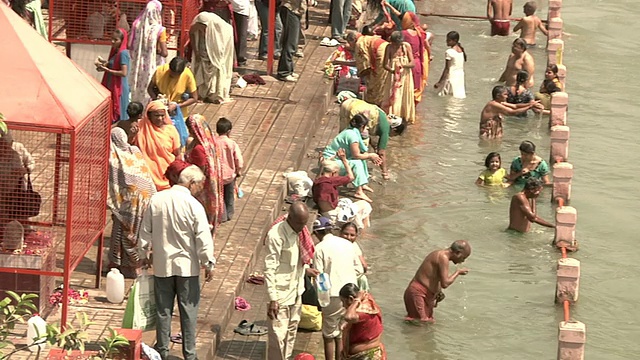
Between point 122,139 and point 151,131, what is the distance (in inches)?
49.6

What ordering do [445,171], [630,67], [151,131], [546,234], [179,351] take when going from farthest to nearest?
[630,67] → [445,171] → [546,234] → [151,131] → [179,351]

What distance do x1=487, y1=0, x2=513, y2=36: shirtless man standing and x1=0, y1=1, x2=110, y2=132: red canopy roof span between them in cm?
1857

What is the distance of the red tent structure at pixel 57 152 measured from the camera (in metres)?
12.0

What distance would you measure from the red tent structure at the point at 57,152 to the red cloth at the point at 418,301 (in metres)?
3.40

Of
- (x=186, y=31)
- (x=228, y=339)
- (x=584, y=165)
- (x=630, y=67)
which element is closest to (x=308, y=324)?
(x=228, y=339)

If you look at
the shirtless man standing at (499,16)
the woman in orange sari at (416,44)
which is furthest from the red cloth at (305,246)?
the shirtless man standing at (499,16)

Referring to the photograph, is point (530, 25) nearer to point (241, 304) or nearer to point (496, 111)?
point (496, 111)

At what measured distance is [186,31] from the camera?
792 inches

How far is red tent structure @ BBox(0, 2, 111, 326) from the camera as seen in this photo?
1201 cm

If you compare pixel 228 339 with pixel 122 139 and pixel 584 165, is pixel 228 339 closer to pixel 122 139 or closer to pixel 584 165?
pixel 122 139

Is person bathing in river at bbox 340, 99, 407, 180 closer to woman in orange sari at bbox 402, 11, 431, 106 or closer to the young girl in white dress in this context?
woman in orange sari at bbox 402, 11, 431, 106

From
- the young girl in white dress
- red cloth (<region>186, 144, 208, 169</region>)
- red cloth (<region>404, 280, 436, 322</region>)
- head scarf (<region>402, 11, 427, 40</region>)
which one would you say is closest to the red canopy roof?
red cloth (<region>186, 144, 208, 169</region>)

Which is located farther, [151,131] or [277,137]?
[277,137]

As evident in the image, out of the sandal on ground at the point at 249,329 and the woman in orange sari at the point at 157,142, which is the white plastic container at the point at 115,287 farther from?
the woman in orange sari at the point at 157,142
